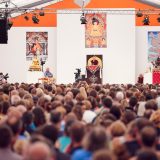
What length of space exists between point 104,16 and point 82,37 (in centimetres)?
185

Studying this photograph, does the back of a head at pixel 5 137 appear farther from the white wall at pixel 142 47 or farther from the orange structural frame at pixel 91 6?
the orange structural frame at pixel 91 6

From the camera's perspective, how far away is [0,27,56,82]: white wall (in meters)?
37.5

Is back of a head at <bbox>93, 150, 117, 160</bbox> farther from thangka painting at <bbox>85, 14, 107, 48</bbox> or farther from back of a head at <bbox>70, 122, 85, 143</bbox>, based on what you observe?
thangka painting at <bbox>85, 14, 107, 48</bbox>

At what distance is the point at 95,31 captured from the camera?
37281 millimetres

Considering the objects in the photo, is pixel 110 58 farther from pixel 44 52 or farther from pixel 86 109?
pixel 86 109

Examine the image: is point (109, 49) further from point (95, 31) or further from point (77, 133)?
point (77, 133)

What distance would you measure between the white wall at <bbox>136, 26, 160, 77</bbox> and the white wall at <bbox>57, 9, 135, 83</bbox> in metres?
0.75

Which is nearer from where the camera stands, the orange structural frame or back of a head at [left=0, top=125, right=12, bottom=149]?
Answer: back of a head at [left=0, top=125, right=12, bottom=149]

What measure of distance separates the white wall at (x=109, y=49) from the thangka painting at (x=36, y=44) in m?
1.14

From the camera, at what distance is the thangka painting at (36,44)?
123 ft

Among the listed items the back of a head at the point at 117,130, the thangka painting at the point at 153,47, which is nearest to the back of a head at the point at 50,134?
A: the back of a head at the point at 117,130

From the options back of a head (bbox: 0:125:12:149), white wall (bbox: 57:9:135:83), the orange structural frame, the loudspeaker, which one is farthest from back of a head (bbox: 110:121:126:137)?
the orange structural frame

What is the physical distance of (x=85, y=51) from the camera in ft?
121

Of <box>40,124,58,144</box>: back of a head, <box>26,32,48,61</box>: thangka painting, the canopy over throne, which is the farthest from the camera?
<box>26,32,48,61</box>: thangka painting
